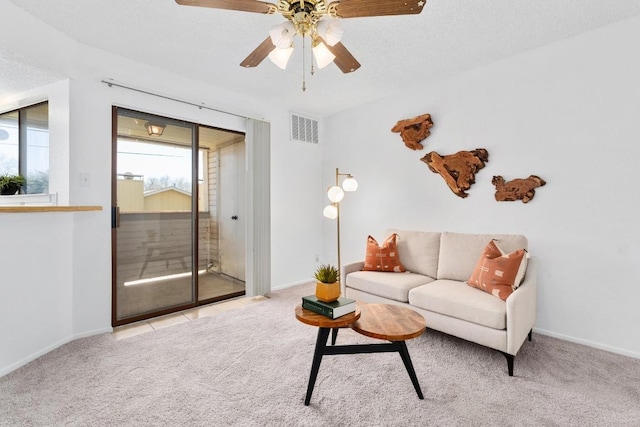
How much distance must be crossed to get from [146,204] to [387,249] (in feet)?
8.53

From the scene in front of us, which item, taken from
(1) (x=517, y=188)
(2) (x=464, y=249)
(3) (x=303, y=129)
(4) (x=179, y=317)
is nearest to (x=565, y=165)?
(1) (x=517, y=188)

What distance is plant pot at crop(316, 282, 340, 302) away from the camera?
1.96m

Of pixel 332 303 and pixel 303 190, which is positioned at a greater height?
pixel 303 190

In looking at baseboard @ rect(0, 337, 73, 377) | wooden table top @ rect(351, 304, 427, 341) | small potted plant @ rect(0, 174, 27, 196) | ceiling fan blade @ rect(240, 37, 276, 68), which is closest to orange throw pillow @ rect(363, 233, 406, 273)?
wooden table top @ rect(351, 304, 427, 341)

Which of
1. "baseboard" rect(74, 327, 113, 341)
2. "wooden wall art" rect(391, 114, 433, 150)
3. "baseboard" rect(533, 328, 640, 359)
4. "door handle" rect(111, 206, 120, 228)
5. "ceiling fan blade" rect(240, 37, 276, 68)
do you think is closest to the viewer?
"ceiling fan blade" rect(240, 37, 276, 68)

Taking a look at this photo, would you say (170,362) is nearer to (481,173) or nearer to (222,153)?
(222,153)

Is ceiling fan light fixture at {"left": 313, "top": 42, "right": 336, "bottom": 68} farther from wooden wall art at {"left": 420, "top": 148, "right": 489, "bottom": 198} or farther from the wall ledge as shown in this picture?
the wall ledge

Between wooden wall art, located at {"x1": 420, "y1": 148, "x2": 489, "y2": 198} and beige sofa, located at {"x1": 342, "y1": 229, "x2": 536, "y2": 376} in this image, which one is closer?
beige sofa, located at {"x1": 342, "y1": 229, "x2": 536, "y2": 376}

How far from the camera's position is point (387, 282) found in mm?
2896

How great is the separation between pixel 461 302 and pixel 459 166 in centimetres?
153

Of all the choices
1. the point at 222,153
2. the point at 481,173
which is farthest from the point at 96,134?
the point at 481,173

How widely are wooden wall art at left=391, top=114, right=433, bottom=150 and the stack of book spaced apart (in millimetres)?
2320

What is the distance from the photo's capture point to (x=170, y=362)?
88.9 inches

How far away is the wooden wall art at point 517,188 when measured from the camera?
275cm
